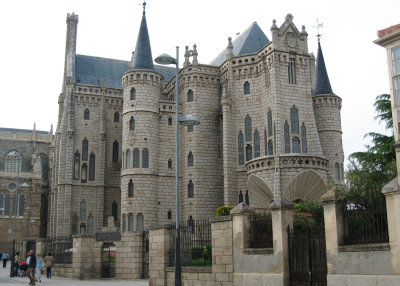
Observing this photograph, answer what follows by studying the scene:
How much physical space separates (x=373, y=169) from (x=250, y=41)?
881 inches

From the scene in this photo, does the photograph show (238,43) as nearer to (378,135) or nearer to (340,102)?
(340,102)

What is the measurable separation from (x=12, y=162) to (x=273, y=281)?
2345 inches

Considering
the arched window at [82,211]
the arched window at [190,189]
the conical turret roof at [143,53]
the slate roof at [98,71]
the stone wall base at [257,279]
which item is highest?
the slate roof at [98,71]

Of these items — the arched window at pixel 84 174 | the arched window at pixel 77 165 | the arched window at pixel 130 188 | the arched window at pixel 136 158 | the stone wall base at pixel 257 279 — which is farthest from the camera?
the arched window at pixel 84 174

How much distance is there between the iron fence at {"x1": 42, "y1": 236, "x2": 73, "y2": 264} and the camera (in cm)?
2933

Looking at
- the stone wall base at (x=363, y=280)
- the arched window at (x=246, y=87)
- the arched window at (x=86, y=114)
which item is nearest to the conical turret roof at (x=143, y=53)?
the arched window at (x=246, y=87)

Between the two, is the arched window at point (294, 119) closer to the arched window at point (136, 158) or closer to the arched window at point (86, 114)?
the arched window at point (136, 158)

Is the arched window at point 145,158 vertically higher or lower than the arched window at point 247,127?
lower

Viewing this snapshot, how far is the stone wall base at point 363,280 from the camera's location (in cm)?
1193

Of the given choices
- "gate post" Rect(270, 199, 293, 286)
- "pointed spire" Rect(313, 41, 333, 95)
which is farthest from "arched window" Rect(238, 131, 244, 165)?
"gate post" Rect(270, 199, 293, 286)

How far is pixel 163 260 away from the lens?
19859 mm

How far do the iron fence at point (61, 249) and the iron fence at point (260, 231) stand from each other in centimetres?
1551

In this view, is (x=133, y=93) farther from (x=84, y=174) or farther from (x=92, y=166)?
(x=84, y=174)

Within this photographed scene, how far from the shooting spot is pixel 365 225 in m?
13.0
